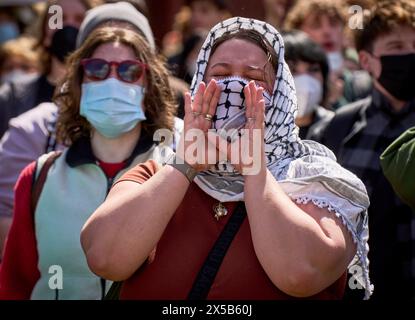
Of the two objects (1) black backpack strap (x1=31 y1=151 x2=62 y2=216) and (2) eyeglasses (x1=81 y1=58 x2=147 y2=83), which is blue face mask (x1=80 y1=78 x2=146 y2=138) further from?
(1) black backpack strap (x1=31 y1=151 x2=62 y2=216)

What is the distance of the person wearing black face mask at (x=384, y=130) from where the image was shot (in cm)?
484

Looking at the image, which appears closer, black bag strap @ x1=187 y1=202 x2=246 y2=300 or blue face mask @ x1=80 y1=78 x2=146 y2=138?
black bag strap @ x1=187 y1=202 x2=246 y2=300

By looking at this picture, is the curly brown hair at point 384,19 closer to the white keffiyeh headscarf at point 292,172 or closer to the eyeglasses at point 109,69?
the eyeglasses at point 109,69

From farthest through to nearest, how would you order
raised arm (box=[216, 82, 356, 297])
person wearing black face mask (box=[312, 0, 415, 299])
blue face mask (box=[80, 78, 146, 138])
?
person wearing black face mask (box=[312, 0, 415, 299]), blue face mask (box=[80, 78, 146, 138]), raised arm (box=[216, 82, 356, 297])

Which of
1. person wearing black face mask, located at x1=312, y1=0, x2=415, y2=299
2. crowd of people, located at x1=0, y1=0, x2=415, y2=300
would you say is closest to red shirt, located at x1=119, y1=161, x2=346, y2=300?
crowd of people, located at x1=0, y1=0, x2=415, y2=300

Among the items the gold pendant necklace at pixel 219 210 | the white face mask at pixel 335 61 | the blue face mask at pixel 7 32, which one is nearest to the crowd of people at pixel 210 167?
the gold pendant necklace at pixel 219 210

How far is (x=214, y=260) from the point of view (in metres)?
3.30

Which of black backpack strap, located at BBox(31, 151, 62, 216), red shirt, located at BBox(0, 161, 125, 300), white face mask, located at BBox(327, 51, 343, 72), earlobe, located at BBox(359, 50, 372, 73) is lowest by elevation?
white face mask, located at BBox(327, 51, 343, 72)

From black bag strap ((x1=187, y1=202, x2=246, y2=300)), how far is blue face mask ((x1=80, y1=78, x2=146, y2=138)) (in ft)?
3.67

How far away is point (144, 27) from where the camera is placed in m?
4.91

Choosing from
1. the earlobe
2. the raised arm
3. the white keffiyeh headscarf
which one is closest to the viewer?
the raised arm

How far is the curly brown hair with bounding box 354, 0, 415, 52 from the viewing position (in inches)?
209

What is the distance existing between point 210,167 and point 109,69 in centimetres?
113
